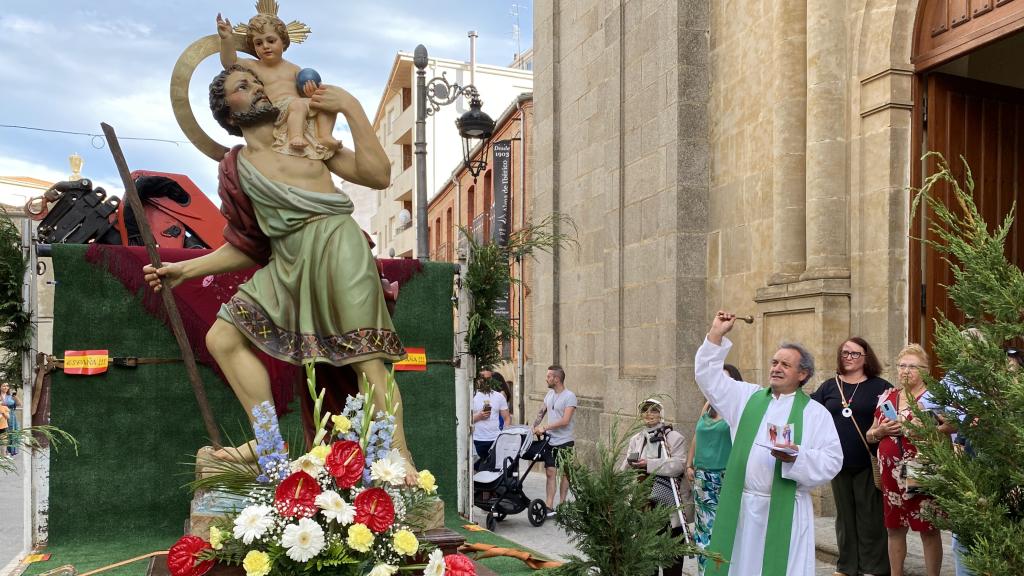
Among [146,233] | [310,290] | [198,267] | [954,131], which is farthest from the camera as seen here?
[954,131]

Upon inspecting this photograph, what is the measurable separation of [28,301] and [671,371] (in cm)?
712

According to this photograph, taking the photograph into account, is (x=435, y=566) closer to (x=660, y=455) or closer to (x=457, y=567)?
(x=457, y=567)

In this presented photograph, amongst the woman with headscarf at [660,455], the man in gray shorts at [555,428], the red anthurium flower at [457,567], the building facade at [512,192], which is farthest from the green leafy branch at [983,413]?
the building facade at [512,192]

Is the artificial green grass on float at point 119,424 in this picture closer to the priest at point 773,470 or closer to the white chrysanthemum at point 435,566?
the priest at point 773,470

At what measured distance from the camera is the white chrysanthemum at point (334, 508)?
2918mm

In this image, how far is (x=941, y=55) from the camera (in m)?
8.55

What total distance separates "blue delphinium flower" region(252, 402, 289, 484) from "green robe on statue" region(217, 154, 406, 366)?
1711 millimetres

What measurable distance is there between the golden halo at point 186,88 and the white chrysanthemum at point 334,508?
311 cm

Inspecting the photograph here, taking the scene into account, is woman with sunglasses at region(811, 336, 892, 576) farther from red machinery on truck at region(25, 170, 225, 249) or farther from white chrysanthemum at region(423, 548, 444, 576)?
red machinery on truck at region(25, 170, 225, 249)

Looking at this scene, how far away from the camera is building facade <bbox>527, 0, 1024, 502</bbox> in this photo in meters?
8.86

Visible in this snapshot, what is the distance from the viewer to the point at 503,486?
34.0 ft

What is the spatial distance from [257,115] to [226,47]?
0.47 m

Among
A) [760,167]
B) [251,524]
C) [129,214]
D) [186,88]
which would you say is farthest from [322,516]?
[760,167]

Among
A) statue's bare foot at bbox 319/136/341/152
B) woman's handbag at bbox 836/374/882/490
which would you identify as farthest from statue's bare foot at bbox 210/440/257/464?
woman's handbag at bbox 836/374/882/490
